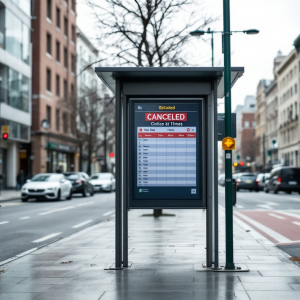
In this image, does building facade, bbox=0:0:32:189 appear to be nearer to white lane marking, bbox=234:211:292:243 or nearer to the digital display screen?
white lane marking, bbox=234:211:292:243

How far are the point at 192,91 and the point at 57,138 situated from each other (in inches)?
1804

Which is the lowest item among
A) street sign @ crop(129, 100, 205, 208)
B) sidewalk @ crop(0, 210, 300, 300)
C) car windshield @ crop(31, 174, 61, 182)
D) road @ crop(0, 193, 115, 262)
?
road @ crop(0, 193, 115, 262)

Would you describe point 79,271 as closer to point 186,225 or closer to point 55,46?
point 186,225

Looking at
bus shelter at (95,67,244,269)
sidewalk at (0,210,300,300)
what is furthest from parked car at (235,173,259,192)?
bus shelter at (95,67,244,269)

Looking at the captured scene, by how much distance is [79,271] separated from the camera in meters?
7.40

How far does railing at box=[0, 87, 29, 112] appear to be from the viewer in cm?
3817

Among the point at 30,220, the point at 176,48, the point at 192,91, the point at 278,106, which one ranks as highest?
Result: the point at 278,106

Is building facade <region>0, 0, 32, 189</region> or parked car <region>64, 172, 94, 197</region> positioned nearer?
parked car <region>64, 172, 94, 197</region>

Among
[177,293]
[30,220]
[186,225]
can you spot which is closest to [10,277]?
[177,293]

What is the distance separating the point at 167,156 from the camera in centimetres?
796

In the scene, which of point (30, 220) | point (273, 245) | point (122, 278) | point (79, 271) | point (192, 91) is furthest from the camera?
point (30, 220)

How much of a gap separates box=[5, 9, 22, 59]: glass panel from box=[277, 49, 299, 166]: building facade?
40.4m

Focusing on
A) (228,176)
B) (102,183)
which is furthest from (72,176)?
(228,176)

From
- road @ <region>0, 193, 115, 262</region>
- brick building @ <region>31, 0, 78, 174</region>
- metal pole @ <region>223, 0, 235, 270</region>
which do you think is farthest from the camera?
brick building @ <region>31, 0, 78, 174</region>
